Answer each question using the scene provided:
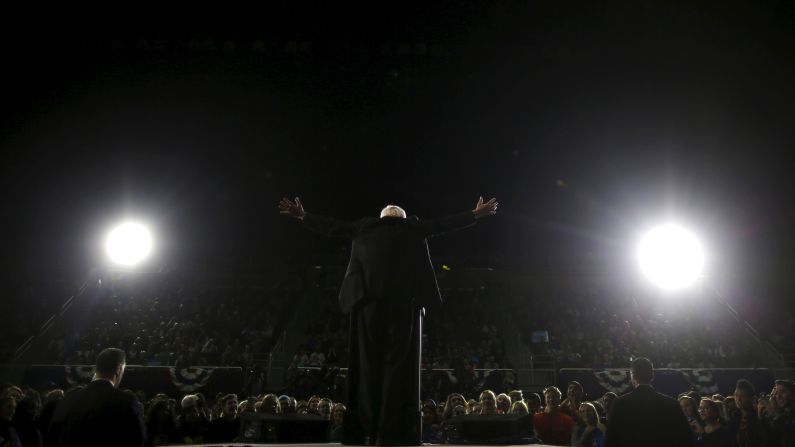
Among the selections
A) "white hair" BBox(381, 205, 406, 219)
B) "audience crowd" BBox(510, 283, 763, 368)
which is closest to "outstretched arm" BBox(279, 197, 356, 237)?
"white hair" BBox(381, 205, 406, 219)

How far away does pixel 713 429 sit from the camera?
621cm

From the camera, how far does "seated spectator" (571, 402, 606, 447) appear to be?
6469 millimetres

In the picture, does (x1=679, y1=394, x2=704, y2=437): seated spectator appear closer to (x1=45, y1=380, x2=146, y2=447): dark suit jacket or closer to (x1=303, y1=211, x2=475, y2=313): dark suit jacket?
(x1=303, y1=211, x2=475, y2=313): dark suit jacket

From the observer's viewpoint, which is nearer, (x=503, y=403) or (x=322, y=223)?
(x=322, y=223)

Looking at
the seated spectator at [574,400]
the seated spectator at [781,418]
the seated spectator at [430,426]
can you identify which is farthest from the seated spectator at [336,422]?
the seated spectator at [781,418]

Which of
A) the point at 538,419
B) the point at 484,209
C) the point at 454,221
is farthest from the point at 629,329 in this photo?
the point at 454,221

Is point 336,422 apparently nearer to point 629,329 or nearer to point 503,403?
point 503,403

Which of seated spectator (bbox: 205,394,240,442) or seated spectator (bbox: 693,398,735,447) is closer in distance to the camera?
seated spectator (bbox: 693,398,735,447)

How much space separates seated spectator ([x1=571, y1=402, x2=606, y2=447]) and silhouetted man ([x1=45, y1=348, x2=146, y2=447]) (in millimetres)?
4872

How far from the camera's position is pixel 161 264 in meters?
21.3

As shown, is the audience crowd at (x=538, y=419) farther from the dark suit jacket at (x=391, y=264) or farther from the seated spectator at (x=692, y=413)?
the dark suit jacket at (x=391, y=264)

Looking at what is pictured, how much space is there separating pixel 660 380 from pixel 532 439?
27.4ft

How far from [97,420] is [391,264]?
2.09 metres

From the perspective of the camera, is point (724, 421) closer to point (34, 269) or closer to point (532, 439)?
point (532, 439)
